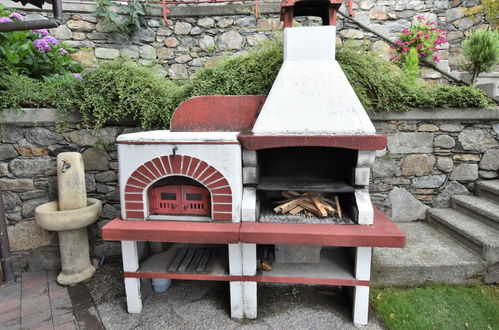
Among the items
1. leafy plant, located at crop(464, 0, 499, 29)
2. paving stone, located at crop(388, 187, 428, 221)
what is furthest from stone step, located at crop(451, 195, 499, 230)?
leafy plant, located at crop(464, 0, 499, 29)

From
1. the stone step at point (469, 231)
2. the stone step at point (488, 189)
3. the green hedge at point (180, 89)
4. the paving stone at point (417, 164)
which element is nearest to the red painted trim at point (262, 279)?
the stone step at point (469, 231)

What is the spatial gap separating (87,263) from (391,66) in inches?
178

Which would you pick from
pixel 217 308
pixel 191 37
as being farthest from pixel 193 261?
pixel 191 37

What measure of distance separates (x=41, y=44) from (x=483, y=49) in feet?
20.4

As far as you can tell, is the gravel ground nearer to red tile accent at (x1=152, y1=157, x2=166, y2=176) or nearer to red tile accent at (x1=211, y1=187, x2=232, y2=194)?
red tile accent at (x1=211, y1=187, x2=232, y2=194)

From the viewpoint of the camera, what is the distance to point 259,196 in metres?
2.74

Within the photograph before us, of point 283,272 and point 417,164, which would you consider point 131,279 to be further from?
point 417,164

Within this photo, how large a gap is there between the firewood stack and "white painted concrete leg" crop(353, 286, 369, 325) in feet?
2.10

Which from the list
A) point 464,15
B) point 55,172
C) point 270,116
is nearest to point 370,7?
point 464,15

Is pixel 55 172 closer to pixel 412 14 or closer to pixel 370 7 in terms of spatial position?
pixel 370 7

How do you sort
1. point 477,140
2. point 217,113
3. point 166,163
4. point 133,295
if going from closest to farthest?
point 166,163 → point 133,295 → point 217,113 → point 477,140

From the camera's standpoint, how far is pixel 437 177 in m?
3.54

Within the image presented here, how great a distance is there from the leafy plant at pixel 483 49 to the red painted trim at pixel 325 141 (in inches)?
130

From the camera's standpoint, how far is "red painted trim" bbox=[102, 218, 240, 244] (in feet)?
7.07
